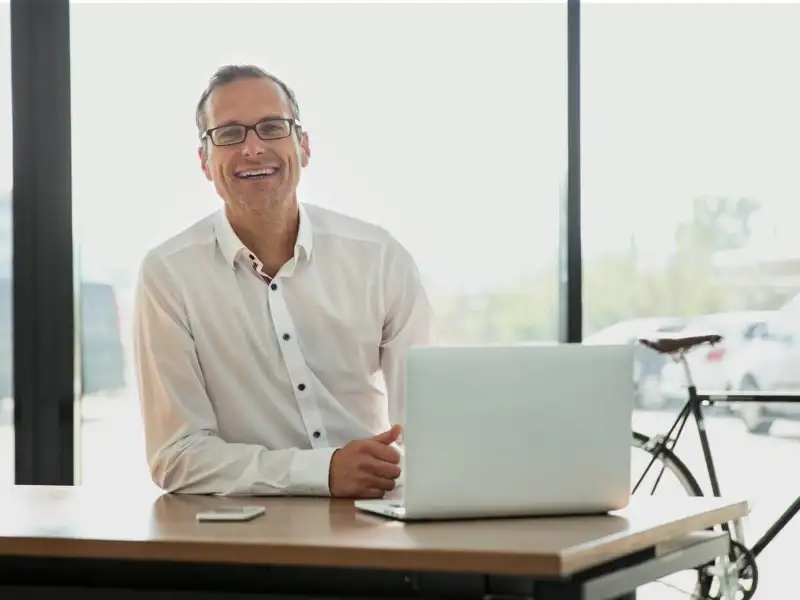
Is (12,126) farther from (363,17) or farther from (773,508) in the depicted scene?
(773,508)

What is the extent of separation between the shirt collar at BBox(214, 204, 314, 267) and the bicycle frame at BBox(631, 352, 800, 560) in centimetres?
141

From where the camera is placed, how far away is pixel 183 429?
2.39m

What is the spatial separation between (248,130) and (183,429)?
2.17 ft

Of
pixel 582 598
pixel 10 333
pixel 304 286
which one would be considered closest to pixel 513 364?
pixel 582 598

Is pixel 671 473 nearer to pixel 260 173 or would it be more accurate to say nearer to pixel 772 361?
pixel 772 361

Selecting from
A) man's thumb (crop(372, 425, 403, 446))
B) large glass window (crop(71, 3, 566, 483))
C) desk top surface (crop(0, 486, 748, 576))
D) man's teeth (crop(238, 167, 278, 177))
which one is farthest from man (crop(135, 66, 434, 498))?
large glass window (crop(71, 3, 566, 483))

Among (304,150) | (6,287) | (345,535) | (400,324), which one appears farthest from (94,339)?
(345,535)

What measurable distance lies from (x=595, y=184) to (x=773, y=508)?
1.14 metres

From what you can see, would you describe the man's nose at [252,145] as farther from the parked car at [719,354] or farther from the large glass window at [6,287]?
the parked car at [719,354]

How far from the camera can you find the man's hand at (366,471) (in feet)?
6.83

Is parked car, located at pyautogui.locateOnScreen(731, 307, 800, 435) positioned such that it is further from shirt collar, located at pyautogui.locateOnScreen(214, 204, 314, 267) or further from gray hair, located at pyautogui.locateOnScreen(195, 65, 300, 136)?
gray hair, located at pyautogui.locateOnScreen(195, 65, 300, 136)

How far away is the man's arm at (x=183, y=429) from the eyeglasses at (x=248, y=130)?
29cm

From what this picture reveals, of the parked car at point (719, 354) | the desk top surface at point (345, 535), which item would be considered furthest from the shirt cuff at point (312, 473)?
the parked car at point (719, 354)

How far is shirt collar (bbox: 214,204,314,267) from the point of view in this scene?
2588mm
